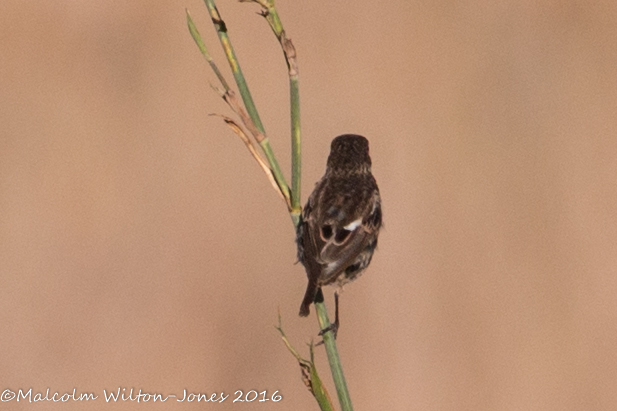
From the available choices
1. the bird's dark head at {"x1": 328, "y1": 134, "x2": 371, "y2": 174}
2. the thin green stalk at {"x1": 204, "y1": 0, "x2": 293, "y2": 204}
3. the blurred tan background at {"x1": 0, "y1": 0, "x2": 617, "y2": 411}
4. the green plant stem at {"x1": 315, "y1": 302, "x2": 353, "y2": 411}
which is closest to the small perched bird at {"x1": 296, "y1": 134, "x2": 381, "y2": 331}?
the bird's dark head at {"x1": 328, "y1": 134, "x2": 371, "y2": 174}

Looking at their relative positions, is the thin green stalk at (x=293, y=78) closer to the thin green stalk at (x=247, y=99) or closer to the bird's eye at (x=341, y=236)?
the thin green stalk at (x=247, y=99)

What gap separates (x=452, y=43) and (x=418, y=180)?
1202 mm

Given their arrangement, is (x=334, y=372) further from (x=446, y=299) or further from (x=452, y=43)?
(x=452, y=43)

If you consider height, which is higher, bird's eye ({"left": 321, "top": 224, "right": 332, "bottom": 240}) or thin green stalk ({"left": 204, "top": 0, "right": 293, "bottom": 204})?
thin green stalk ({"left": 204, "top": 0, "right": 293, "bottom": 204})

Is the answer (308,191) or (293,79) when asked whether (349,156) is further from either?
(308,191)

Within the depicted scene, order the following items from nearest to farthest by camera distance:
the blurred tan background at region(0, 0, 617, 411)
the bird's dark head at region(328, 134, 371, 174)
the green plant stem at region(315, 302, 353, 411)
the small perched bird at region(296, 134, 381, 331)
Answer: the green plant stem at region(315, 302, 353, 411) → the small perched bird at region(296, 134, 381, 331) → the bird's dark head at region(328, 134, 371, 174) → the blurred tan background at region(0, 0, 617, 411)

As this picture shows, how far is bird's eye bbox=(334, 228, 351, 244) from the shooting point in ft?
10.5

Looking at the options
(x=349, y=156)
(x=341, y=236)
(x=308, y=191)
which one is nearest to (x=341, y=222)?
(x=341, y=236)

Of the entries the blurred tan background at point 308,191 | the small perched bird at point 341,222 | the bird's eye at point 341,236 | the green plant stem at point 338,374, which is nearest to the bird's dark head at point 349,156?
the small perched bird at point 341,222

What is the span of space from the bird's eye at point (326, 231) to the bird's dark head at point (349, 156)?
18.6 inches

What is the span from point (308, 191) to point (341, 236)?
2.78m

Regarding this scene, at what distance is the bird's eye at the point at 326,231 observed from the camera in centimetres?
318

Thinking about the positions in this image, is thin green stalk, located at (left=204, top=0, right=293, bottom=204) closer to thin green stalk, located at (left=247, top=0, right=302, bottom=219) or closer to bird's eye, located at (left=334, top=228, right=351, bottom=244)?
thin green stalk, located at (left=247, top=0, right=302, bottom=219)

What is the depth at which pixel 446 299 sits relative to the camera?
6.56 meters
